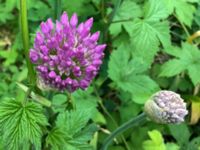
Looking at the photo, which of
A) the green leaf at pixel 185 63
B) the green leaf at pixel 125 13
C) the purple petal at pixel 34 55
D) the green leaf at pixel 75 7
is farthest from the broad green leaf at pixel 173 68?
the purple petal at pixel 34 55

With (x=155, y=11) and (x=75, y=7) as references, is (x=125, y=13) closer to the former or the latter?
(x=75, y=7)

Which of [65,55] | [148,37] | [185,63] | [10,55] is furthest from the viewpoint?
[10,55]

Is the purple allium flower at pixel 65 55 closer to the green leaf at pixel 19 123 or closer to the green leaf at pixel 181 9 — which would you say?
the green leaf at pixel 19 123

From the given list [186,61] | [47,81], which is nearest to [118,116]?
[186,61]

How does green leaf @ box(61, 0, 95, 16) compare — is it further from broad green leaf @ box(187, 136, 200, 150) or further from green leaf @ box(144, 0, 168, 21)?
broad green leaf @ box(187, 136, 200, 150)

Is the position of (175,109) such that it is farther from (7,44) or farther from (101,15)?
(7,44)

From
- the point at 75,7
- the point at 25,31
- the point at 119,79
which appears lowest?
the point at 119,79

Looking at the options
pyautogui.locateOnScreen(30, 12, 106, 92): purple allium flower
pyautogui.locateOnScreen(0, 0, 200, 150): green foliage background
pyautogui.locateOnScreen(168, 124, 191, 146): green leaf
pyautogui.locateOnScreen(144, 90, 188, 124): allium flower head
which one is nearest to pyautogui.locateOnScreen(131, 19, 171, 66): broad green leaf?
pyautogui.locateOnScreen(0, 0, 200, 150): green foliage background

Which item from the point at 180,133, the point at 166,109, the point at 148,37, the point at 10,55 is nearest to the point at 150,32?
the point at 148,37
